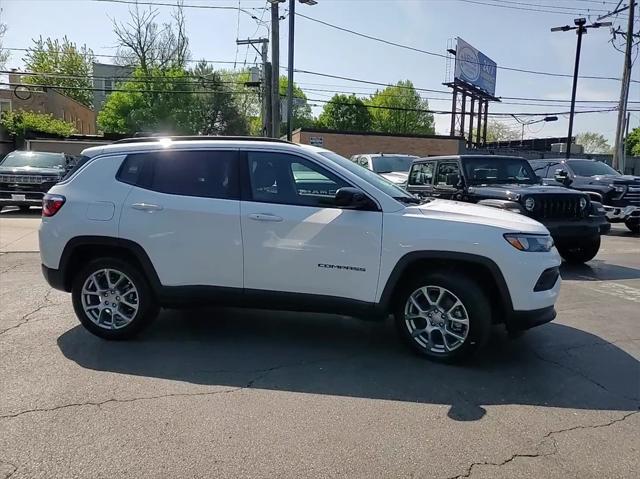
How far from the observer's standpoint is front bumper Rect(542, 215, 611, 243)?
7918 millimetres

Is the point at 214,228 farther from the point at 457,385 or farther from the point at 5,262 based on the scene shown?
the point at 5,262

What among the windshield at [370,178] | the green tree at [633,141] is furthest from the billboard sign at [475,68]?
the green tree at [633,141]

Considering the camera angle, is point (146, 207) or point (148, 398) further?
point (146, 207)

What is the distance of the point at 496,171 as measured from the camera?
9.20 metres

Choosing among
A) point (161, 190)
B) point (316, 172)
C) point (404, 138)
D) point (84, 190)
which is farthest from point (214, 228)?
point (404, 138)

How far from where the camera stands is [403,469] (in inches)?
112

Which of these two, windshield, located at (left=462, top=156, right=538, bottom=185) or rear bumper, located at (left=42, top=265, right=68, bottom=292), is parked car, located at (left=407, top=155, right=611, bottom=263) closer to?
windshield, located at (left=462, top=156, right=538, bottom=185)

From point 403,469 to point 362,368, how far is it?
138 centimetres

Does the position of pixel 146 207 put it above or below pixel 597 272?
above

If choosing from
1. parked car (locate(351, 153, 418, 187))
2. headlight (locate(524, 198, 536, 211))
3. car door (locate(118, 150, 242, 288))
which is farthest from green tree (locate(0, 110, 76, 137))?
headlight (locate(524, 198, 536, 211))

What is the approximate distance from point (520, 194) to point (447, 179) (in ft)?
5.55

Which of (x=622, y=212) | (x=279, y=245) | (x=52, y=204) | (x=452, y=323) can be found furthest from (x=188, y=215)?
(x=622, y=212)

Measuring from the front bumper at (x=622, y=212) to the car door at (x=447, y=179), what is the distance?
5934 millimetres

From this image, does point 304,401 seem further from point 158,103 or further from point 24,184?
point 158,103
